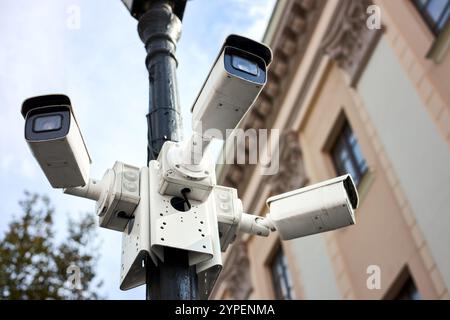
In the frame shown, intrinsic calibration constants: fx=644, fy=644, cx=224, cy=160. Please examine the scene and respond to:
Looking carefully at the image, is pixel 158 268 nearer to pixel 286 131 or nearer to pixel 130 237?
pixel 130 237

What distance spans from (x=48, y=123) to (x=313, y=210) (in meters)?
1.36

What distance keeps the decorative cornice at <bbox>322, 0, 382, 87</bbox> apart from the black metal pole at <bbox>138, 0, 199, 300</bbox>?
8.02 metres

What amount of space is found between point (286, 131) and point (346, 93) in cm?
231

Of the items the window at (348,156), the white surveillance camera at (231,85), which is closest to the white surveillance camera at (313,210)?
the white surveillance camera at (231,85)

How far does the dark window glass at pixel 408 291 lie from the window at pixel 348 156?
2.17m

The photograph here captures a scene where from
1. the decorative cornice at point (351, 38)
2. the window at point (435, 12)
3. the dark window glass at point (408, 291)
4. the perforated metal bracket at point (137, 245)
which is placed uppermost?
the decorative cornice at point (351, 38)

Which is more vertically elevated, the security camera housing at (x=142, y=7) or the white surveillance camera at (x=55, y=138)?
the security camera housing at (x=142, y=7)

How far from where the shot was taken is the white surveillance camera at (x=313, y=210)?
10.8ft

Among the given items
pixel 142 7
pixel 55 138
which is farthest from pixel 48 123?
pixel 142 7

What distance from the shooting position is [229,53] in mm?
3018

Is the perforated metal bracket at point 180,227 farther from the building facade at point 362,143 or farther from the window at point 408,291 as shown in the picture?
the window at point 408,291

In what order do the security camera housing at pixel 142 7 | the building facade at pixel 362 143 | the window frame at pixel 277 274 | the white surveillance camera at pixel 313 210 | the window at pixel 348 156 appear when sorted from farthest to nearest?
the window frame at pixel 277 274 → the window at pixel 348 156 → the building facade at pixel 362 143 → the security camera housing at pixel 142 7 → the white surveillance camera at pixel 313 210

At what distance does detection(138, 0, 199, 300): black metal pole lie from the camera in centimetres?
280
